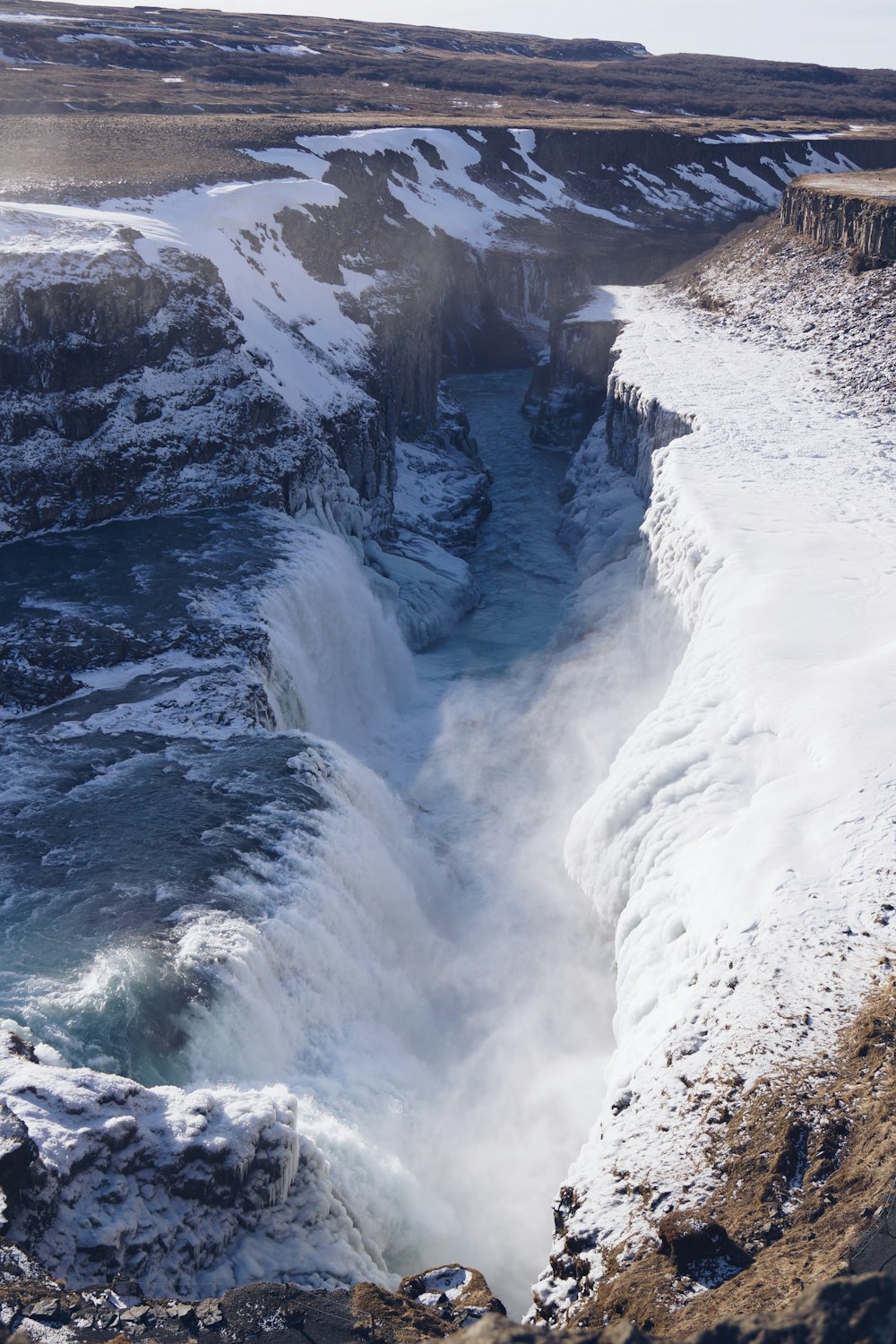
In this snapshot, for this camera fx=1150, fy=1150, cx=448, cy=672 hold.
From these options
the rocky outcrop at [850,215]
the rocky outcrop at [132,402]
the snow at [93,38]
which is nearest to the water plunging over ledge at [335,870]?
the rocky outcrop at [132,402]

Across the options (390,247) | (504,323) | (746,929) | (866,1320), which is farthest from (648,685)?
(504,323)

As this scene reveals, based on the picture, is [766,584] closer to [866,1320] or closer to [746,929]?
[746,929]

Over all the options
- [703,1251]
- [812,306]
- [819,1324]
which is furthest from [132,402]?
[819,1324]

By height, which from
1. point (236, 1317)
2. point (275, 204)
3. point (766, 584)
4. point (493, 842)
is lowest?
point (236, 1317)

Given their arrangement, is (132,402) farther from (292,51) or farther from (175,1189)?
(292,51)

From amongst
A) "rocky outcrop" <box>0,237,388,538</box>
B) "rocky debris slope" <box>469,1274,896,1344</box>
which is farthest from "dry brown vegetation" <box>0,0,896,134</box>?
"rocky debris slope" <box>469,1274,896,1344</box>

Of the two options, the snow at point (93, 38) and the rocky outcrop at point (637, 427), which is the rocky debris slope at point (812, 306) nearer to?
the rocky outcrop at point (637, 427)
